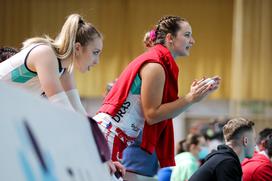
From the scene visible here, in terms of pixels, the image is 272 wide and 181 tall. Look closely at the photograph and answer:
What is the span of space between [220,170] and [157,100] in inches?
29.1

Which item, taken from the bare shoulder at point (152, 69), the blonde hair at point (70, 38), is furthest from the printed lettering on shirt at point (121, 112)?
the blonde hair at point (70, 38)

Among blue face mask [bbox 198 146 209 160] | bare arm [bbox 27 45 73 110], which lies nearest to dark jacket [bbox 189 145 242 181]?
bare arm [bbox 27 45 73 110]

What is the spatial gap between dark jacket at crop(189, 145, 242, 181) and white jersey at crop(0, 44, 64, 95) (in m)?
1.26

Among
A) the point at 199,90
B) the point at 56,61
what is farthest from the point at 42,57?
the point at 199,90

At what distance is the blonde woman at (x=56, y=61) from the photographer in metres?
2.92

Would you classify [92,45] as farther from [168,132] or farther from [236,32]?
[236,32]

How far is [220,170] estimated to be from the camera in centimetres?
393

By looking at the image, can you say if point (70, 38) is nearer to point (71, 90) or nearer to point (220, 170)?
point (71, 90)

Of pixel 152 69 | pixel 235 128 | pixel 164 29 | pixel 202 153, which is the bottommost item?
pixel 202 153

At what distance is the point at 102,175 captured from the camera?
255 cm

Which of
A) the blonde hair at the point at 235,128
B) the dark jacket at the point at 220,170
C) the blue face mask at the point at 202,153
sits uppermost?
the blonde hair at the point at 235,128

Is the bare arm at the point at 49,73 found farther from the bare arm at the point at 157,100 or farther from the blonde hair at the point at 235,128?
the blonde hair at the point at 235,128

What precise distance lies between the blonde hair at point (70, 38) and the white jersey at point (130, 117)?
1.33ft

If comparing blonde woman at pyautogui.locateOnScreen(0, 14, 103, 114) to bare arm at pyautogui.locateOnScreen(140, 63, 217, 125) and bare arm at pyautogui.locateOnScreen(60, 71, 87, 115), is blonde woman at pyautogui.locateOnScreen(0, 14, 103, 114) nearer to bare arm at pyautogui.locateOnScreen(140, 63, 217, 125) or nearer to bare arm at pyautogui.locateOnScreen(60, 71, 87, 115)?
bare arm at pyautogui.locateOnScreen(60, 71, 87, 115)
